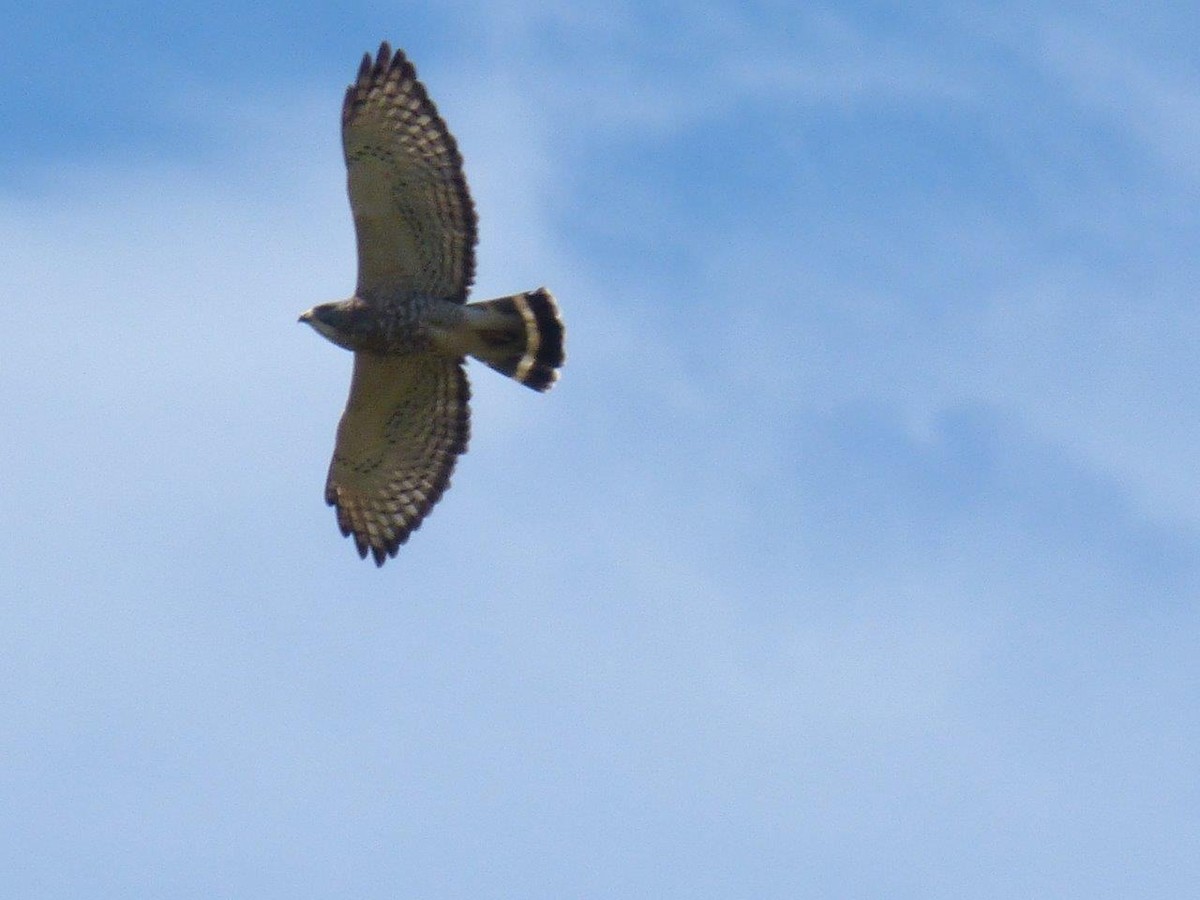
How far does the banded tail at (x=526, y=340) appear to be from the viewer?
1706cm

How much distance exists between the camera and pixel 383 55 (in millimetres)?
16906

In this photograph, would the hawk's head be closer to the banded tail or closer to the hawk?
the hawk

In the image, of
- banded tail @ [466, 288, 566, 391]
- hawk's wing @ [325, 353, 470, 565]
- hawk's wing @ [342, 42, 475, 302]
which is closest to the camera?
hawk's wing @ [342, 42, 475, 302]

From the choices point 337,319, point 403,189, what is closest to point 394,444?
point 337,319

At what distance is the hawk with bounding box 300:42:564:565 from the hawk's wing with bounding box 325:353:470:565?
0.04 feet

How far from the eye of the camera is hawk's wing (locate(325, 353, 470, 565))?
56.9 ft

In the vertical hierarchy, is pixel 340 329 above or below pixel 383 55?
below

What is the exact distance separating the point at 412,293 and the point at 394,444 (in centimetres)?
143

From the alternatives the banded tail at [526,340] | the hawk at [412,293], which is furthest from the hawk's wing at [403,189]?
the banded tail at [526,340]

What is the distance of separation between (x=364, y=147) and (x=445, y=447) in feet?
7.55

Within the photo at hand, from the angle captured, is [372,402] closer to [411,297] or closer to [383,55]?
[411,297]

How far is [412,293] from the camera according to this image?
16.8 meters

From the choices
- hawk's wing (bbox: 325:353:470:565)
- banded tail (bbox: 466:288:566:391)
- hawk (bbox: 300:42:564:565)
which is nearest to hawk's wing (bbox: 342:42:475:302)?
hawk (bbox: 300:42:564:565)

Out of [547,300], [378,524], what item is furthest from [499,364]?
[378,524]
